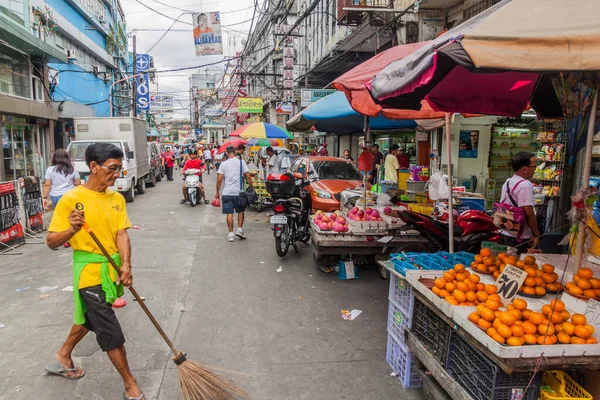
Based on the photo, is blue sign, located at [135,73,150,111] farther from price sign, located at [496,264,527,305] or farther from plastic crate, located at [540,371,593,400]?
plastic crate, located at [540,371,593,400]

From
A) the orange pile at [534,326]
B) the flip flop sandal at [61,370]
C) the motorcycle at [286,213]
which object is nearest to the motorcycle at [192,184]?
the motorcycle at [286,213]

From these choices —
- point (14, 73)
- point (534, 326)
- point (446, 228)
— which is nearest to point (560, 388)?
point (534, 326)

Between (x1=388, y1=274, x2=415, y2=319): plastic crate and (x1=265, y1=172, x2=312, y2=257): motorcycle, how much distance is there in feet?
11.3

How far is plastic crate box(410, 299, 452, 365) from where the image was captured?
2.88m

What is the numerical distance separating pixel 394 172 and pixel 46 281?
10053 mm

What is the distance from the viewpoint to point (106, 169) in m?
3.07

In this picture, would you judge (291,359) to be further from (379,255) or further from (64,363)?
(379,255)

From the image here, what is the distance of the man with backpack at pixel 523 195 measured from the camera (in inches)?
184

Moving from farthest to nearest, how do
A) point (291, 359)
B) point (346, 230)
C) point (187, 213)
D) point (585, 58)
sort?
point (187, 213) → point (346, 230) → point (291, 359) → point (585, 58)

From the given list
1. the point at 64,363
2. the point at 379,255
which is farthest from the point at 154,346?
the point at 379,255

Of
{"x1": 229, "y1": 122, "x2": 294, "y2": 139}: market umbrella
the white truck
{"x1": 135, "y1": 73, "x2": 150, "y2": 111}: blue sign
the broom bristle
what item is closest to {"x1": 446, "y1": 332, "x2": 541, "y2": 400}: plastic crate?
the broom bristle

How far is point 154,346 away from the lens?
4086 mm

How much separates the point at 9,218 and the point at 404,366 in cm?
789

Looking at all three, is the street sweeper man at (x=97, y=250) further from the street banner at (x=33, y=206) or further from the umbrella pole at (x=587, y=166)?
the street banner at (x=33, y=206)
